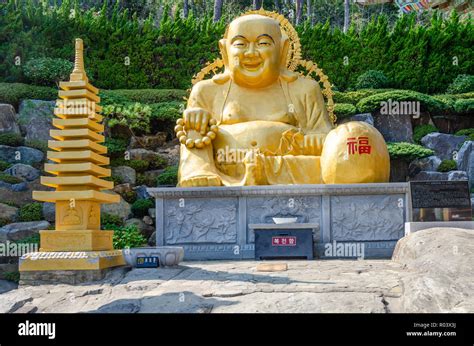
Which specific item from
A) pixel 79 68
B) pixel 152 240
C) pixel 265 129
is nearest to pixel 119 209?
pixel 152 240

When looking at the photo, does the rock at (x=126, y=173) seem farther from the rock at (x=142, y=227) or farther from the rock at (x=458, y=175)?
the rock at (x=458, y=175)

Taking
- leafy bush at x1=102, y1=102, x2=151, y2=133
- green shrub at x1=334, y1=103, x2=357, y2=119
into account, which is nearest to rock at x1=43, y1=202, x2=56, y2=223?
leafy bush at x1=102, y1=102, x2=151, y2=133

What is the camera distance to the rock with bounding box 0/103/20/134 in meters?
13.4

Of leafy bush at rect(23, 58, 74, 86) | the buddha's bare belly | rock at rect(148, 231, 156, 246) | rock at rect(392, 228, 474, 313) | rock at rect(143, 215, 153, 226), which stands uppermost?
leafy bush at rect(23, 58, 74, 86)

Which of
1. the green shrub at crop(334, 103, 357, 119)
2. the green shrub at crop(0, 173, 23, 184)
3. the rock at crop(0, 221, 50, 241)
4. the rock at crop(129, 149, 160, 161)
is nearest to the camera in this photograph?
the rock at crop(0, 221, 50, 241)

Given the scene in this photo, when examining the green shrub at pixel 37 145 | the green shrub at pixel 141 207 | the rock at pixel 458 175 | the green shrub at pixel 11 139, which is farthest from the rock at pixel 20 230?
the rock at pixel 458 175

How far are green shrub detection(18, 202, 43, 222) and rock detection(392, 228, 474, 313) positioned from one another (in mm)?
7160

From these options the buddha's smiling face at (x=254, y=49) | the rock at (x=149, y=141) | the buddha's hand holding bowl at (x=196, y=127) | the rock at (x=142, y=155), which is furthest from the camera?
the rock at (x=149, y=141)

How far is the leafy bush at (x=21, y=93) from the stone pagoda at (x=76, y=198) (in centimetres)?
809

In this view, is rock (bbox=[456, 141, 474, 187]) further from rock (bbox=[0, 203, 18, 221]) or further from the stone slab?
rock (bbox=[0, 203, 18, 221])

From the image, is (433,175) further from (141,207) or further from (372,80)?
(141,207)

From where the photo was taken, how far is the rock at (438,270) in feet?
13.0

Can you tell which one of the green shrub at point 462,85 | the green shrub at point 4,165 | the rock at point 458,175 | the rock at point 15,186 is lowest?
the rock at point 15,186

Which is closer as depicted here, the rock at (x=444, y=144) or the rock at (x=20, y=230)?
the rock at (x=20, y=230)
